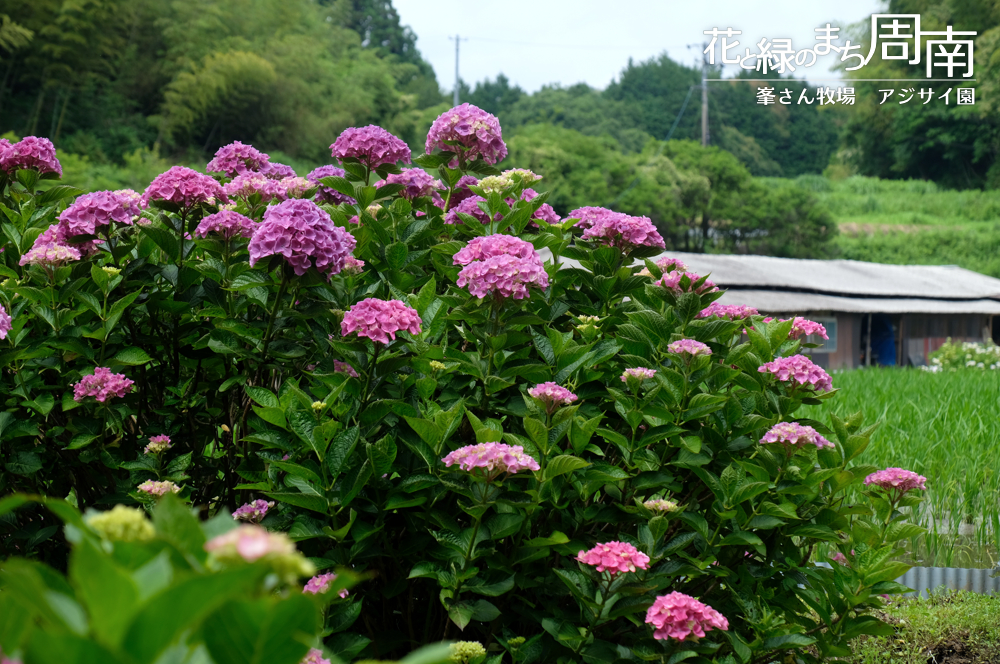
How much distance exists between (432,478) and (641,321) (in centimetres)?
65

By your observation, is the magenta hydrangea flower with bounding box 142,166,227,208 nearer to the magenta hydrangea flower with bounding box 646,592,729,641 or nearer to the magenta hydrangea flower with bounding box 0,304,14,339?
the magenta hydrangea flower with bounding box 0,304,14,339

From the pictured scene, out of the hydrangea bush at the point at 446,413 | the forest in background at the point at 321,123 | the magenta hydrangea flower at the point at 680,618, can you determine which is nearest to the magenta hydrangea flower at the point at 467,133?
the hydrangea bush at the point at 446,413

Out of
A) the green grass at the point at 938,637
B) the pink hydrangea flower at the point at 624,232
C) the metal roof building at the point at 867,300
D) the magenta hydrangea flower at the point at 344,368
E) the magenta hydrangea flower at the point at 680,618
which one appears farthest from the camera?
the metal roof building at the point at 867,300

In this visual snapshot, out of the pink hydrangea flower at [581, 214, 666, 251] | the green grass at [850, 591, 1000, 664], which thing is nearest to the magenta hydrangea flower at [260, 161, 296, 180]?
the pink hydrangea flower at [581, 214, 666, 251]

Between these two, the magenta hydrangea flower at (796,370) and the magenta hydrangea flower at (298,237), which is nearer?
the magenta hydrangea flower at (298,237)

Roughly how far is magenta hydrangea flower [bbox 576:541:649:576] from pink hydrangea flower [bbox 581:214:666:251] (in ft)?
2.84

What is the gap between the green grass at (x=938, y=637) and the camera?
2.78 meters

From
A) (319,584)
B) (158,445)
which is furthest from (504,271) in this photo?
(158,445)

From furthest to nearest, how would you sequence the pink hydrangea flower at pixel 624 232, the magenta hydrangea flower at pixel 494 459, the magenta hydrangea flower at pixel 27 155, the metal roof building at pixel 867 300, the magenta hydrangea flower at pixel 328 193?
1. the metal roof building at pixel 867 300
2. the magenta hydrangea flower at pixel 328 193
3. the magenta hydrangea flower at pixel 27 155
4. the pink hydrangea flower at pixel 624 232
5. the magenta hydrangea flower at pixel 494 459

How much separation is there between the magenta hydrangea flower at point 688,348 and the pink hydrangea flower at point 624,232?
428 mm

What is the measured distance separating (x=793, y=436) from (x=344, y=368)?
1.00 meters

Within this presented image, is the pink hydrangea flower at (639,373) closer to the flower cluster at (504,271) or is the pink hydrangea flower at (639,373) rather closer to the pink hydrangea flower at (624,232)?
the flower cluster at (504,271)

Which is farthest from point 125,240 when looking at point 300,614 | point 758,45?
point 758,45

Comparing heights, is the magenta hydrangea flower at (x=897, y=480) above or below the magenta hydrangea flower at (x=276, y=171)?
below
